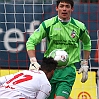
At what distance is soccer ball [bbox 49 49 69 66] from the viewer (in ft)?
20.3

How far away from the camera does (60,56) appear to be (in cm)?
620

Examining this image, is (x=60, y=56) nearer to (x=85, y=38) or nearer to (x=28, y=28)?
(x=85, y=38)

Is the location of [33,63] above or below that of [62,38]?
below

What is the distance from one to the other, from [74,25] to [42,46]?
A: 2.71 metres

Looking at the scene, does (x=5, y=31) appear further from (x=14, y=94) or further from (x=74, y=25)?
(x=14, y=94)

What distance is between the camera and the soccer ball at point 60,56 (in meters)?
6.19

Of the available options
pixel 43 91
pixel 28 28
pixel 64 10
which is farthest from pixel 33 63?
pixel 28 28

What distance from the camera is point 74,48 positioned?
6.35m

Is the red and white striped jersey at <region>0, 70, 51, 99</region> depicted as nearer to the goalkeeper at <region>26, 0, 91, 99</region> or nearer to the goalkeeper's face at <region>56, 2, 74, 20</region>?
the goalkeeper at <region>26, 0, 91, 99</region>

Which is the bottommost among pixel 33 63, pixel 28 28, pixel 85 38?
pixel 28 28

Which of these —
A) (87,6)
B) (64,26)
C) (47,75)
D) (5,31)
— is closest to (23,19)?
(5,31)

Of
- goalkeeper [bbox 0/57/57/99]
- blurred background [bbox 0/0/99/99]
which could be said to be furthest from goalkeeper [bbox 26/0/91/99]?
blurred background [bbox 0/0/99/99]

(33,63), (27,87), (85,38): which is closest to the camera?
(27,87)

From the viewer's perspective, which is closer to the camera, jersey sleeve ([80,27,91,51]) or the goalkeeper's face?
the goalkeeper's face
